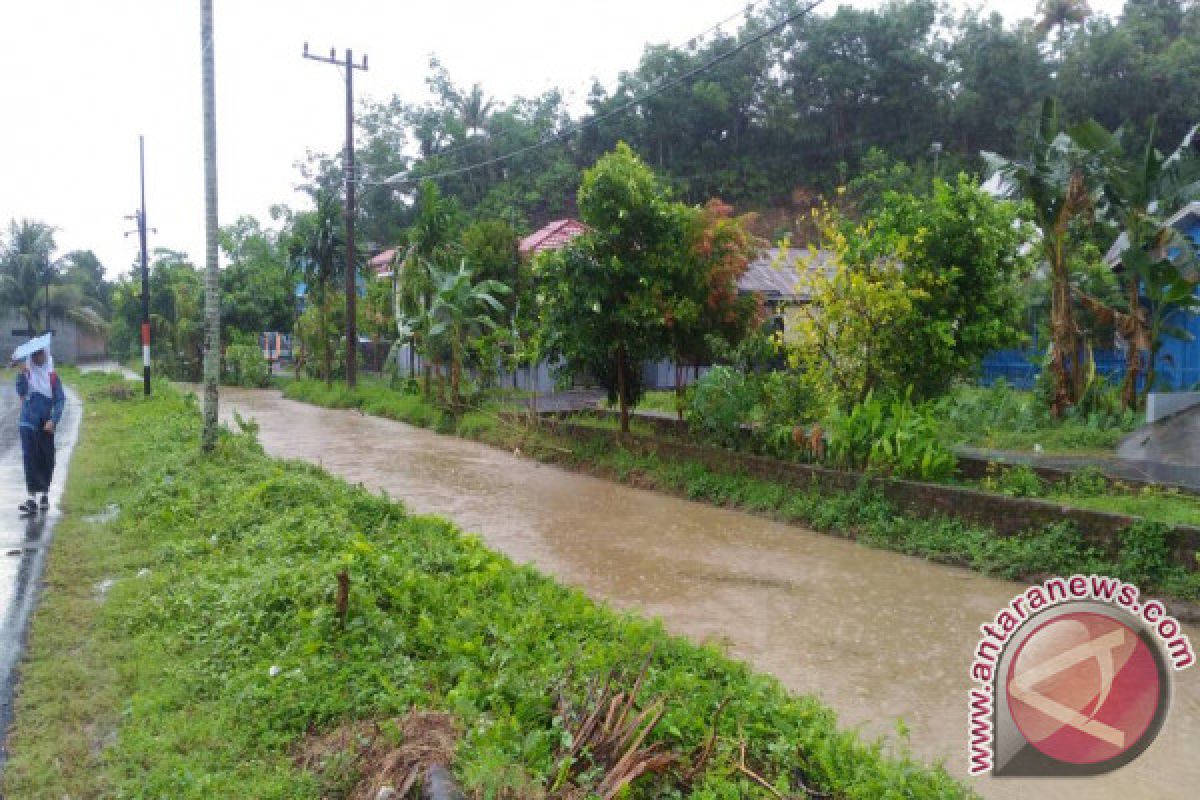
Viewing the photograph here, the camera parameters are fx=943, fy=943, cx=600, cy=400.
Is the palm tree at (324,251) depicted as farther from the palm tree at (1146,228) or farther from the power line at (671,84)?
the palm tree at (1146,228)

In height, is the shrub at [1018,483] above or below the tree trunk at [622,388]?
below

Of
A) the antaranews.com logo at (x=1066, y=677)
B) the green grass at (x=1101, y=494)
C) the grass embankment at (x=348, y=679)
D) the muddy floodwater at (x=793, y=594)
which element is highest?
the antaranews.com logo at (x=1066, y=677)

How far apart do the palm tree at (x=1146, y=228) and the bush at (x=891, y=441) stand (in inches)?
184

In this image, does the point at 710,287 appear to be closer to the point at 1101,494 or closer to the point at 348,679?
the point at 1101,494

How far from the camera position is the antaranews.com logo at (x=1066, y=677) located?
2.83 meters

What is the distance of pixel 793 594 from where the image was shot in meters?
7.98

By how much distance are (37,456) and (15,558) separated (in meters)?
2.29

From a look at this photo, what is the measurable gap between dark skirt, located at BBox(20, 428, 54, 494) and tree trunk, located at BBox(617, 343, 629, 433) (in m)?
7.72

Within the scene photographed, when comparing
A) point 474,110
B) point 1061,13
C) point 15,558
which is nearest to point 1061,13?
point 1061,13

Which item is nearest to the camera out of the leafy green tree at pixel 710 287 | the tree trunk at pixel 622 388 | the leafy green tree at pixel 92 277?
the leafy green tree at pixel 710 287

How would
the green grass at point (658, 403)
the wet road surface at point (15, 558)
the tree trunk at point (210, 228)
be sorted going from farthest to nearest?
the green grass at point (658, 403)
the tree trunk at point (210, 228)
the wet road surface at point (15, 558)

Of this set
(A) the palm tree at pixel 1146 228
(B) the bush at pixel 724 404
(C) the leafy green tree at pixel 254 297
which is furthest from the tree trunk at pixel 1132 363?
(C) the leafy green tree at pixel 254 297

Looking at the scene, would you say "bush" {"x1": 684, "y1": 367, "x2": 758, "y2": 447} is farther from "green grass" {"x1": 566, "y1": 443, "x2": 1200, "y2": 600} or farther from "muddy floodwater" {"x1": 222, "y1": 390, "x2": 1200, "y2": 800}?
"muddy floodwater" {"x1": 222, "y1": 390, "x2": 1200, "y2": 800}

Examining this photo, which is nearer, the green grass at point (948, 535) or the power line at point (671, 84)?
the green grass at point (948, 535)
